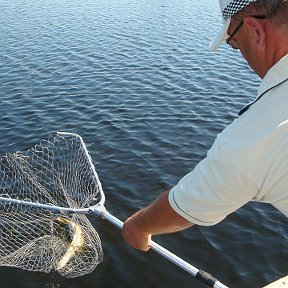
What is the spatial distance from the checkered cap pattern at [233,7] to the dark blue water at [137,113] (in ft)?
16.9

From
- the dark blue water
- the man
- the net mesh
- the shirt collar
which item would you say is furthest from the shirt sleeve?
the dark blue water

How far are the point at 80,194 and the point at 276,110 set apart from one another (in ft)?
18.5

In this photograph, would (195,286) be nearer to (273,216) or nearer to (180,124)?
(273,216)

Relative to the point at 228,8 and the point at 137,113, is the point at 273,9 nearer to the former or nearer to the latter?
the point at 228,8

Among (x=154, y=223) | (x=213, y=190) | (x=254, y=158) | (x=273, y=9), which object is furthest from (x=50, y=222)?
(x=273, y=9)

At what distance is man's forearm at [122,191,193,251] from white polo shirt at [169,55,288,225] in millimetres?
264

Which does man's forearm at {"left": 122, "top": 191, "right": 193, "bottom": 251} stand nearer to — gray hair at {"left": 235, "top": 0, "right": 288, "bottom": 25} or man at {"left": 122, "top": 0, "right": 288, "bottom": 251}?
man at {"left": 122, "top": 0, "right": 288, "bottom": 251}

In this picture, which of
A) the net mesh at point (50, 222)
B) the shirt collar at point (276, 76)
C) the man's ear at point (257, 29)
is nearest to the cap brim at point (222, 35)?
the man's ear at point (257, 29)

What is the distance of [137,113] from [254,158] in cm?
1067

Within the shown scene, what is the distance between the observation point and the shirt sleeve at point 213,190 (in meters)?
1.72

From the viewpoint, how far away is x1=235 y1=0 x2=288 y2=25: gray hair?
63.5 inches

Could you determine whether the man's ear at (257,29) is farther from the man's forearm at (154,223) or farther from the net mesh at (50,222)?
the net mesh at (50,222)

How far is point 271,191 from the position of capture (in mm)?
1753

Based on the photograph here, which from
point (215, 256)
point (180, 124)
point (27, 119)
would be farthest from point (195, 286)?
point (27, 119)
